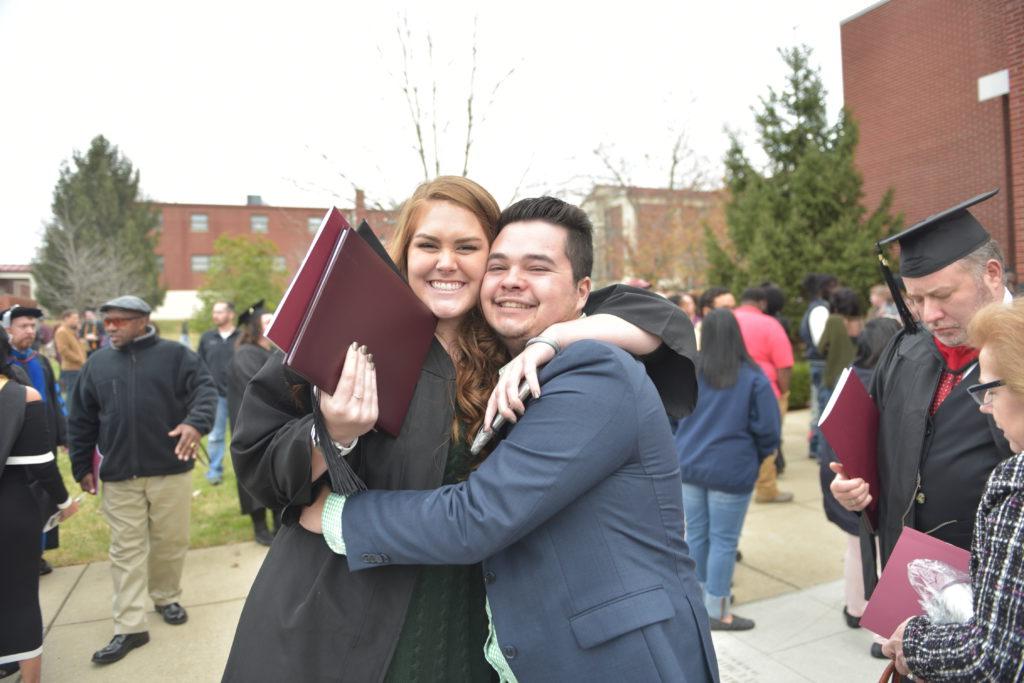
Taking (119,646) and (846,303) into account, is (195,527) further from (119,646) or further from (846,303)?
(846,303)

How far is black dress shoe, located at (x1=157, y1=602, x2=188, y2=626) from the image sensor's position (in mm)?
4590

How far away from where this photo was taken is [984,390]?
5.58ft

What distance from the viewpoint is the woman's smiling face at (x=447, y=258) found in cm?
185

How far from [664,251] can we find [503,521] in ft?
59.7

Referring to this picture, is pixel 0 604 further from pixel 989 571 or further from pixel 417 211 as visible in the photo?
pixel 989 571

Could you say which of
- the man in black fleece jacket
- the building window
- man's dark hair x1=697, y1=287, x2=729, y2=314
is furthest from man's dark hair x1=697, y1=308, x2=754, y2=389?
the building window

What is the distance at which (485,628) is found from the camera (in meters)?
1.75

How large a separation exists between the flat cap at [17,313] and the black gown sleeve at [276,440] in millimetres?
5661

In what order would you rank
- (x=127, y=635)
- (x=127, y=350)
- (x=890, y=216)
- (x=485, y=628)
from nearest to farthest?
(x=485, y=628), (x=127, y=635), (x=127, y=350), (x=890, y=216)

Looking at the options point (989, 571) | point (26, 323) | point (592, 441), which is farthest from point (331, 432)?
point (26, 323)

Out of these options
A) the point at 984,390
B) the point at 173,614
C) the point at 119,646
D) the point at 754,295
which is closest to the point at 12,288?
the point at 173,614

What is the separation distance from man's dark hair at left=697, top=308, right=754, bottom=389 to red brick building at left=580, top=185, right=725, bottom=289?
44.7 feet

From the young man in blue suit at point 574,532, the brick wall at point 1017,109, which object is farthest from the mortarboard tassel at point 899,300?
the brick wall at point 1017,109

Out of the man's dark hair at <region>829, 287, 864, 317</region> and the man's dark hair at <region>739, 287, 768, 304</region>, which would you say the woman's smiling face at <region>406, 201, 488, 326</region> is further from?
the man's dark hair at <region>829, 287, 864, 317</region>
